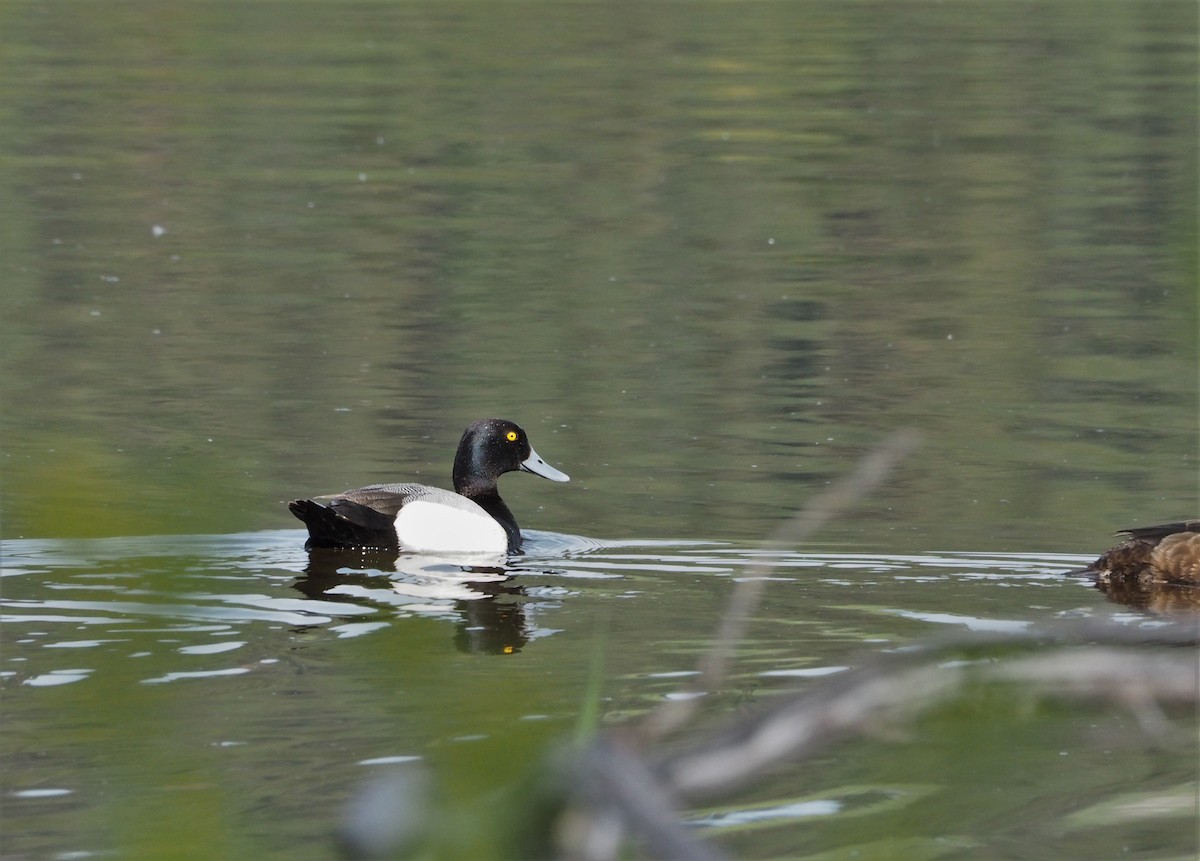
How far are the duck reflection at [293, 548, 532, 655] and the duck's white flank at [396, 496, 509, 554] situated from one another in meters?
0.11

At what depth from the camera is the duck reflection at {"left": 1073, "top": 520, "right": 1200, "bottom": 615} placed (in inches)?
345

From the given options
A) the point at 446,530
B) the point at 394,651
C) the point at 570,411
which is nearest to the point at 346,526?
the point at 446,530

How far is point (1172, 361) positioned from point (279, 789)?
1055 centimetres

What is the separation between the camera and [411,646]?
1.69 m

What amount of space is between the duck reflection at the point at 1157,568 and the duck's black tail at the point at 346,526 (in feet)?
11.3

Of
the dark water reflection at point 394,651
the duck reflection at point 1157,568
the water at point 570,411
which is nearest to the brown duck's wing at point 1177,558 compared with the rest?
the duck reflection at point 1157,568

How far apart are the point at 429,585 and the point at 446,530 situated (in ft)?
3.20

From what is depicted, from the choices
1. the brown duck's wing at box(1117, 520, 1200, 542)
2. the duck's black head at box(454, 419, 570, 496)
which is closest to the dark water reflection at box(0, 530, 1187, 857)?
the brown duck's wing at box(1117, 520, 1200, 542)

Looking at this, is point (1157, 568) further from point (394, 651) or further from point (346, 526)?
point (394, 651)

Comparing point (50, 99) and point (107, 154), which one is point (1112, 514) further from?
point (50, 99)

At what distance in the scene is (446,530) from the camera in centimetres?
1009

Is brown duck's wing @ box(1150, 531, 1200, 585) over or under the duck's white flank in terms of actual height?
under

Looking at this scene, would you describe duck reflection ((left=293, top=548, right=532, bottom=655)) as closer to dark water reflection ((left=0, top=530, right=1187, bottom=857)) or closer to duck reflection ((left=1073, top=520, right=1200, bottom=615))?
dark water reflection ((left=0, top=530, right=1187, bottom=857))

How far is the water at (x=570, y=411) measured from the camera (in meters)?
1.83
